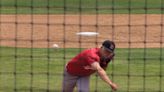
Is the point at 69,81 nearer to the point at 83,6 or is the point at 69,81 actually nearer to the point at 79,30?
the point at 79,30

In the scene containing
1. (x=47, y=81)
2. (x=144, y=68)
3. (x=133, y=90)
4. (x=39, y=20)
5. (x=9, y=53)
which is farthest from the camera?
(x=39, y=20)

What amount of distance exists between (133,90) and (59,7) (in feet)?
33.9

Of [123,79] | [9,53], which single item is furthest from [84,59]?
[9,53]

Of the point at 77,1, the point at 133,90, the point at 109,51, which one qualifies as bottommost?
the point at 133,90

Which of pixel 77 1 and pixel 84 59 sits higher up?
pixel 77 1

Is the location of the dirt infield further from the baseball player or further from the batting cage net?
the baseball player

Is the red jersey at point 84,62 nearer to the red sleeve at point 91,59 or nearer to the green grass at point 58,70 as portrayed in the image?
the red sleeve at point 91,59

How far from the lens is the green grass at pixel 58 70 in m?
9.52

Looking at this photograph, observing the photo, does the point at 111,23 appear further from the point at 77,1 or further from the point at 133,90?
the point at 133,90

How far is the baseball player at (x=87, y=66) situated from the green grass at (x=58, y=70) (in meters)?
1.51

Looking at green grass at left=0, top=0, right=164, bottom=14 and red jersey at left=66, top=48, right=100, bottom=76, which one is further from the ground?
green grass at left=0, top=0, right=164, bottom=14

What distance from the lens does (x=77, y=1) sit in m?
20.1

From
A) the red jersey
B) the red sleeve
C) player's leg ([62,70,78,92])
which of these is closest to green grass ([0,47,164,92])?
player's leg ([62,70,78,92])

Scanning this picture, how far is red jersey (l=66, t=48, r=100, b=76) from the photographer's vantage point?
291 inches
